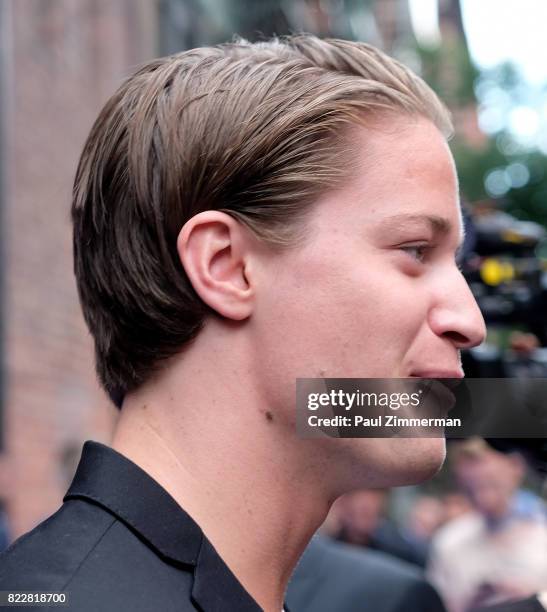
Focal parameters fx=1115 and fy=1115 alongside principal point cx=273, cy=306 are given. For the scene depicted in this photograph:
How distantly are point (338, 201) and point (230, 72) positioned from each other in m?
0.25

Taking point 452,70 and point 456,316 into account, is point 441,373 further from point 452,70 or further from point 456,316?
point 452,70

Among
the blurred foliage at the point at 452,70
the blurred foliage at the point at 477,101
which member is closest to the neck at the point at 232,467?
the blurred foliage at the point at 477,101

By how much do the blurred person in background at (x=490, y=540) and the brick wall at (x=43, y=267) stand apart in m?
2.75

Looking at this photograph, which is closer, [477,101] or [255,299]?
[255,299]

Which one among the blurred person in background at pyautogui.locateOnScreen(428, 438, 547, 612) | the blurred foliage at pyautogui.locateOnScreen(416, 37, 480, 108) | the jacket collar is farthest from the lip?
the blurred foliage at pyautogui.locateOnScreen(416, 37, 480, 108)

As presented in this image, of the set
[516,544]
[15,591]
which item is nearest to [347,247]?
[15,591]

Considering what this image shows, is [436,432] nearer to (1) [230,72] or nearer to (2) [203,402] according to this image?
(2) [203,402]

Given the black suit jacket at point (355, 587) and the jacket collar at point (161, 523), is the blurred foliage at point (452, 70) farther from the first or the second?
the jacket collar at point (161, 523)

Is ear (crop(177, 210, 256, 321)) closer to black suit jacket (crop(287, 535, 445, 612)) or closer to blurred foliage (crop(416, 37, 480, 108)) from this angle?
black suit jacket (crop(287, 535, 445, 612))

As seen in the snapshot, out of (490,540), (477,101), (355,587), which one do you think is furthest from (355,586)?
(477,101)

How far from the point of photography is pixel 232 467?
147cm

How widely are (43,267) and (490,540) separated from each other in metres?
3.89

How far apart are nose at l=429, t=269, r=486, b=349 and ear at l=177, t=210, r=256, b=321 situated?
0.80 ft

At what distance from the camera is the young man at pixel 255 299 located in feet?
4.68
